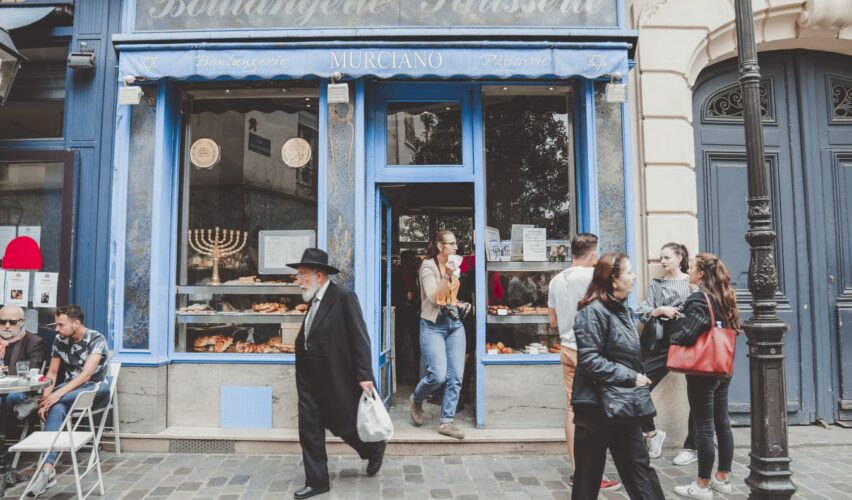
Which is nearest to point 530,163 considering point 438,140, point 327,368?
point 438,140

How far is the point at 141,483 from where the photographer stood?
4.34 m

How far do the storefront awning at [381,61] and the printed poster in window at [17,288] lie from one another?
2626mm

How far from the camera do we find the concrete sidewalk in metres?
4.15

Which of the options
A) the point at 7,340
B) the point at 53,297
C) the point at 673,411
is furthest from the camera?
the point at 53,297

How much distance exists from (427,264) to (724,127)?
4.18 m

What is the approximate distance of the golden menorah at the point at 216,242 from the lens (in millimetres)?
5891

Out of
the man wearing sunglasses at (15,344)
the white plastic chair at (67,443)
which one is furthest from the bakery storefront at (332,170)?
the white plastic chair at (67,443)

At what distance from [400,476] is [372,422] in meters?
0.82

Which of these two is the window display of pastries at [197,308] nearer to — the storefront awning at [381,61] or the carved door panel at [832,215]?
the storefront awning at [381,61]

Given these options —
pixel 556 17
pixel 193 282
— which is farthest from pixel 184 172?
pixel 556 17

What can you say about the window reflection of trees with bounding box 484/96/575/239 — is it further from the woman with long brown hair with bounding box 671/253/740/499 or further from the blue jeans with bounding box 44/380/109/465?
the blue jeans with bounding box 44/380/109/465

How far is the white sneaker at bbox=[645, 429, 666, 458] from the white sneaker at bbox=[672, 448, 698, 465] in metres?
→ 0.16

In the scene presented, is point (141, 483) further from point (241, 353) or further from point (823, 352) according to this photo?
point (823, 352)

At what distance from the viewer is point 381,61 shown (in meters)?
5.36
